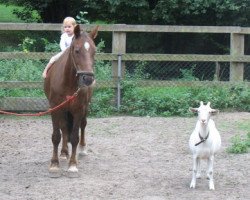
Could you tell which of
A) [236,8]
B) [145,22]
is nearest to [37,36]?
[145,22]

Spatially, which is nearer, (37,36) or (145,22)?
(145,22)

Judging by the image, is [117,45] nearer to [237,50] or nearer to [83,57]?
[237,50]

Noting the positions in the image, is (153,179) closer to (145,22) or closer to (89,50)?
Answer: (89,50)

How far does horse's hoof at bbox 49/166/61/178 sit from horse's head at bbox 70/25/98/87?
1.12 m

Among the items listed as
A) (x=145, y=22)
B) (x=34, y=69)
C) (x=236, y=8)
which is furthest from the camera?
(x=145, y=22)

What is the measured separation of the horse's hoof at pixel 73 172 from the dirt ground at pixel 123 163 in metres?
0.08

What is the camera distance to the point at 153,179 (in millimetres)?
7301

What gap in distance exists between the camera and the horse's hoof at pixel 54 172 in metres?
7.42

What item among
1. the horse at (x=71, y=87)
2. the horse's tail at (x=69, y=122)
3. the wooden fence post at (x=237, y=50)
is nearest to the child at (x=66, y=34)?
the horse at (x=71, y=87)

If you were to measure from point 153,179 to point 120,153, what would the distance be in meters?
1.60

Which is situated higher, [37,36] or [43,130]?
[37,36]

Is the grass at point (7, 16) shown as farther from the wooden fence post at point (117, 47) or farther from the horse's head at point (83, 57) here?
the horse's head at point (83, 57)

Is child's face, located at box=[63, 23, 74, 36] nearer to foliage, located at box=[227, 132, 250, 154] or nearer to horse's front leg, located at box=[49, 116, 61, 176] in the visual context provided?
horse's front leg, located at box=[49, 116, 61, 176]

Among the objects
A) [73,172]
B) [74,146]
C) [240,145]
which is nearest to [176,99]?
Result: [240,145]
